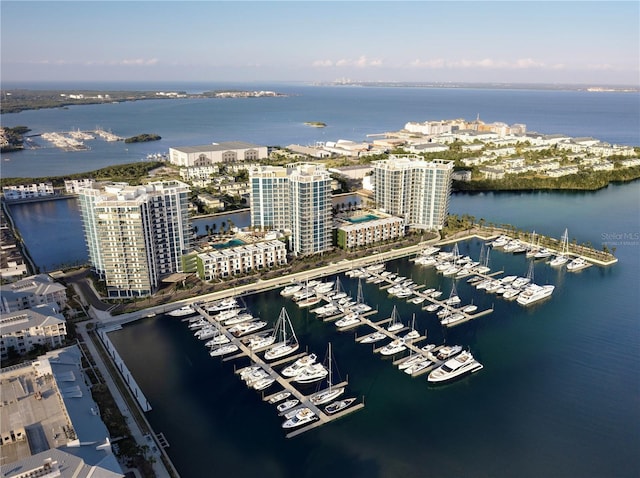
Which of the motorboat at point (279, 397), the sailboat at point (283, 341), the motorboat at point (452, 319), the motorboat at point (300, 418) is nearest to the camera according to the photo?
the motorboat at point (300, 418)

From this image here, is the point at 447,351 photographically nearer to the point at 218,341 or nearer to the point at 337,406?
the point at 337,406

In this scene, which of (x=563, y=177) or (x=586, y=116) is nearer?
(x=563, y=177)

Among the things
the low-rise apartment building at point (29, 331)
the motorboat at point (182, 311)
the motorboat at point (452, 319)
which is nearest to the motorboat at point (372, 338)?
the motorboat at point (452, 319)

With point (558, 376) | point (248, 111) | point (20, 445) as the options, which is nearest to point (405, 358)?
point (558, 376)

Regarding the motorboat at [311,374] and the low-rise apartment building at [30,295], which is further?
the low-rise apartment building at [30,295]

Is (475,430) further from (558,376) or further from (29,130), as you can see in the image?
(29,130)

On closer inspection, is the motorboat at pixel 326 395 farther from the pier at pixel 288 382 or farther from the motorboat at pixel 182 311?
the motorboat at pixel 182 311
